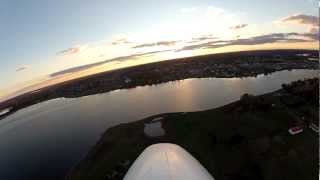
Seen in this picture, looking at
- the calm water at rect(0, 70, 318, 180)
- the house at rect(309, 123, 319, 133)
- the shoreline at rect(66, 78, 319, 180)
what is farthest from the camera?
the calm water at rect(0, 70, 318, 180)

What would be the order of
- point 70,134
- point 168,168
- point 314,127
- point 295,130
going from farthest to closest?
point 70,134 → point 314,127 → point 295,130 → point 168,168

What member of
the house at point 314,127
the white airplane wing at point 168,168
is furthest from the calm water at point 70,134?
the house at point 314,127

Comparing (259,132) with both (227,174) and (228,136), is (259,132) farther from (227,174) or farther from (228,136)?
(227,174)

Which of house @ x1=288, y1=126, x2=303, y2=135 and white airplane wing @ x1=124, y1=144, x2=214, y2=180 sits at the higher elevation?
white airplane wing @ x1=124, y1=144, x2=214, y2=180

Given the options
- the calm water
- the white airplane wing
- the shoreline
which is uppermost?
the white airplane wing

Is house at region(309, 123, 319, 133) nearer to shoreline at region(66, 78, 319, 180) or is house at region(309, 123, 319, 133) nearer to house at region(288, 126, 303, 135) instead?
shoreline at region(66, 78, 319, 180)

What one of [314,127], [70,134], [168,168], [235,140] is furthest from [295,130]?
[70,134]

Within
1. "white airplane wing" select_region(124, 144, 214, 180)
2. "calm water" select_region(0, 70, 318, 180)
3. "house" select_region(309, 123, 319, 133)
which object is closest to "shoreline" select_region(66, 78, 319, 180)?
"house" select_region(309, 123, 319, 133)

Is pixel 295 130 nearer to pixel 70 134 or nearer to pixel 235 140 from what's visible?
pixel 235 140

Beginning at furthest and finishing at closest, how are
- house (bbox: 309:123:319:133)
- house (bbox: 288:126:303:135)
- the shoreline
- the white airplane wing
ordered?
house (bbox: 309:123:319:133)
house (bbox: 288:126:303:135)
the shoreline
the white airplane wing

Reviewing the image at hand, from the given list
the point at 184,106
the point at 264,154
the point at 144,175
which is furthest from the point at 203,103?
the point at 144,175
